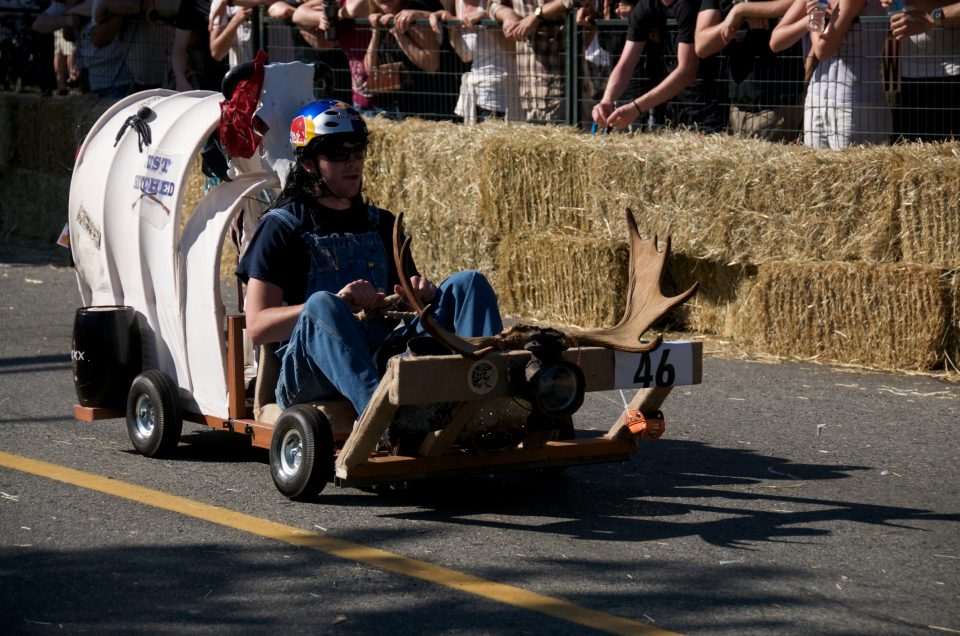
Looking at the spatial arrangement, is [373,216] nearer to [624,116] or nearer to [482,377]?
[482,377]

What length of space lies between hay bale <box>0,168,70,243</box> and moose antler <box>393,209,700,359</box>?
9.95 metres

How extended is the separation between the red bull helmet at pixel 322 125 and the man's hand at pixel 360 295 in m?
0.70

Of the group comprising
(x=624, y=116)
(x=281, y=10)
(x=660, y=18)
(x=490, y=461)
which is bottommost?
(x=490, y=461)

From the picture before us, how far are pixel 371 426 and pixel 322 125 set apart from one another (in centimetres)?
149

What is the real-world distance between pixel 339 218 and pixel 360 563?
1.78 m

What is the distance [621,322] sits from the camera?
5.65 metres

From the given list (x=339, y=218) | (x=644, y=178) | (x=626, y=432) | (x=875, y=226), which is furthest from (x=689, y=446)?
(x=644, y=178)

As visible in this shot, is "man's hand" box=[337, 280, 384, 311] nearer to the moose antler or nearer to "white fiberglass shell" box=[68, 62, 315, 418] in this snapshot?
the moose antler

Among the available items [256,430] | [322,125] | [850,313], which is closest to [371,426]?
[256,430]

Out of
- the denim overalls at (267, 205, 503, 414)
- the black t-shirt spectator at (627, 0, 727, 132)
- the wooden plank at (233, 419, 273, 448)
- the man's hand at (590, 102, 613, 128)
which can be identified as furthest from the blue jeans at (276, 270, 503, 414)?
the man's hand at (590, 102, 613, 128)

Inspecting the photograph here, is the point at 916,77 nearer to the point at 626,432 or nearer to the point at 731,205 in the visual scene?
the point at 731,205

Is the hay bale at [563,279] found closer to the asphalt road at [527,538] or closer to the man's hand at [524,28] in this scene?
the man's hand at [524,28]

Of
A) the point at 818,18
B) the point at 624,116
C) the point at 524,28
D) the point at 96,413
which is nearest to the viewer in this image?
the point at 96,413

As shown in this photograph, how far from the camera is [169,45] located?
14359 millimetres
